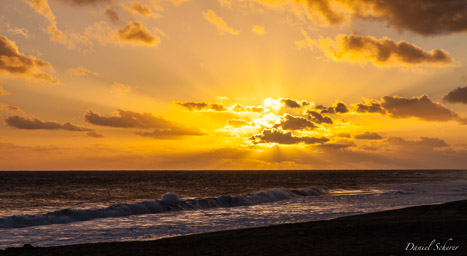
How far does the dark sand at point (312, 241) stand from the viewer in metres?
16.1

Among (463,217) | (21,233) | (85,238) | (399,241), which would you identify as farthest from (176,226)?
(463,217)

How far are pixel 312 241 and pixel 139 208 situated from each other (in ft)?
79.1

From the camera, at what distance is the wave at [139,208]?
30.2 metres

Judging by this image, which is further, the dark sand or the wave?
the wave

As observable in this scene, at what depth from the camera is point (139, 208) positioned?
38.7 m

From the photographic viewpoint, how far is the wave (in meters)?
30.2

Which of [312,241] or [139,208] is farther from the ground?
[139,208]

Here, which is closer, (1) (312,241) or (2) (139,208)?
(1) (312,241)

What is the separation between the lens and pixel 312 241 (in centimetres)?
1834

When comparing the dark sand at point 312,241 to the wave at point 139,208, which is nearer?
the dark sand at point 312,241

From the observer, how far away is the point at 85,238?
903 inches

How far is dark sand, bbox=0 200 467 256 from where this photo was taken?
16.1m

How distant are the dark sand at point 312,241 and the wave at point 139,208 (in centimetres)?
1294

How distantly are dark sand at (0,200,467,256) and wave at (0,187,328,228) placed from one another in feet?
42.4
